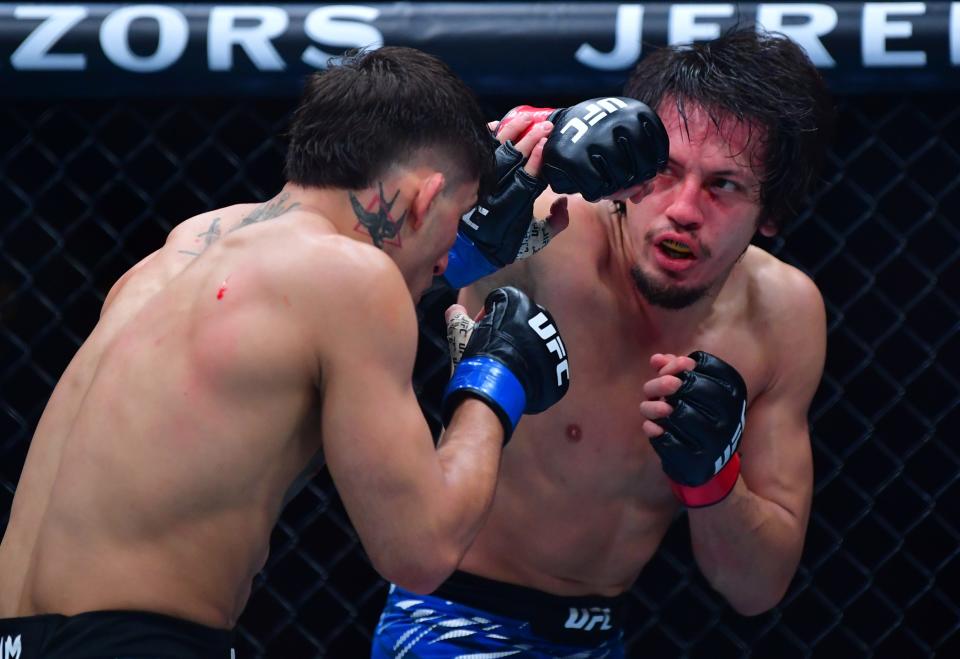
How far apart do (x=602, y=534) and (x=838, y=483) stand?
65 cm

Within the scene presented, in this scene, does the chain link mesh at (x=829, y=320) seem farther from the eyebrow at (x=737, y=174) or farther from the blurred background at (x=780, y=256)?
the eyebrow at (x=737, y=174)

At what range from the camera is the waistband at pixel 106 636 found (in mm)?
1157

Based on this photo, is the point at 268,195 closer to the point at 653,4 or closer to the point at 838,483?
the point at 653,4

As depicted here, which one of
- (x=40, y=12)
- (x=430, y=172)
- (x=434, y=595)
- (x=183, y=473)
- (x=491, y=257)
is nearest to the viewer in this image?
(x=183, y=473)

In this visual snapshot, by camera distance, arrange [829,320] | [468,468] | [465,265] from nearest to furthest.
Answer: [468,468]
[465,265]
[829,320]

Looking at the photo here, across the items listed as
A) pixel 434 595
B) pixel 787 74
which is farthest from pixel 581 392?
pixel 787 74

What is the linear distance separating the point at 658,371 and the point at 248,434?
66 cm

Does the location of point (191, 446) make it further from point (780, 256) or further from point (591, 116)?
point (780, 256)

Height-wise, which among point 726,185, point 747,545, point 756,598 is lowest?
point 756,598

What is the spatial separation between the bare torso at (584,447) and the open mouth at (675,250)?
0.09 meters

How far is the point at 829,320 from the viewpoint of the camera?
2.19 meters

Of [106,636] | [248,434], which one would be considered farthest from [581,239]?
[106,636]

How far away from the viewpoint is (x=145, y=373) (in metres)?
1.20

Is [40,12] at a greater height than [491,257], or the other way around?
[40,12]
